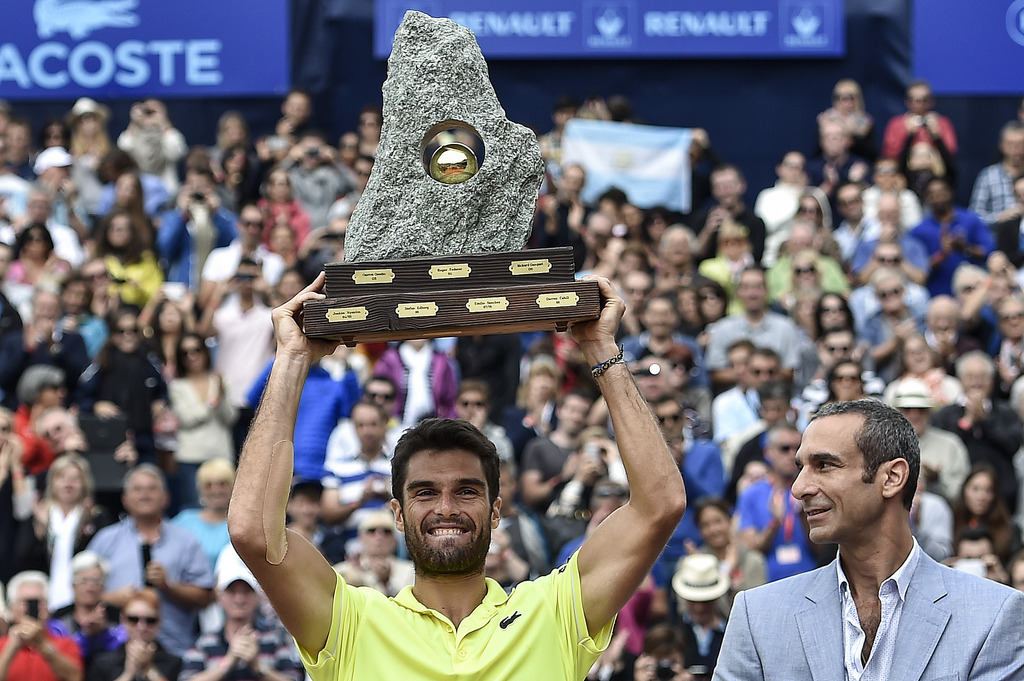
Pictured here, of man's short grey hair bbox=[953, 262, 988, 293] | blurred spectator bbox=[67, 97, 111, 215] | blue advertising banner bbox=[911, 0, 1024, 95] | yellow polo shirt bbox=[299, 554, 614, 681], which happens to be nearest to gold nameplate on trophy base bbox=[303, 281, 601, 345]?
yellow polo shirt bbox=[299, 554, 614, 681]

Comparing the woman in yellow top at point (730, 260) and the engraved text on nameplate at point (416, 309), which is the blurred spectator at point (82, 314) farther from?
the engraved text on nameplate at point (416, 309)

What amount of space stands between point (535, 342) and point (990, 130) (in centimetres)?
709

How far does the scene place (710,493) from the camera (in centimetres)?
998

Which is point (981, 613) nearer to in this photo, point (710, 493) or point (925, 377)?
point (710, 493)

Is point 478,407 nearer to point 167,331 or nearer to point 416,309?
point 167,331

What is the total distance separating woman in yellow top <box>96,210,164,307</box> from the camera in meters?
12.5

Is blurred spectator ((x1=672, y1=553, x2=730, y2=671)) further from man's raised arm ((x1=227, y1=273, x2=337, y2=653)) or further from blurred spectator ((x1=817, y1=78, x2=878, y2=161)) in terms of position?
blurred spectator ((x1=817, y1=78, x2=878, y2=161))

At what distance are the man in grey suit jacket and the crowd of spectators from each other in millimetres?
3831

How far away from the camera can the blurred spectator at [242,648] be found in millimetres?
8383

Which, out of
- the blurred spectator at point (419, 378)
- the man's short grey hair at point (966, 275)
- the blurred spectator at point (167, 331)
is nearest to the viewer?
the blurred spectator at point (419, 378)

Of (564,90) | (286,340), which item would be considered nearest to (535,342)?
(564,90)

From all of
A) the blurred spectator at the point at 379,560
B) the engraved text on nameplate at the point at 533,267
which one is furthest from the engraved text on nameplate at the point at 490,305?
the blurred spectator at the point at 379,560

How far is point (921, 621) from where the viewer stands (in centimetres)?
439

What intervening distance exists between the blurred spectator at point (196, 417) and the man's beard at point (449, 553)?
20.9ft
